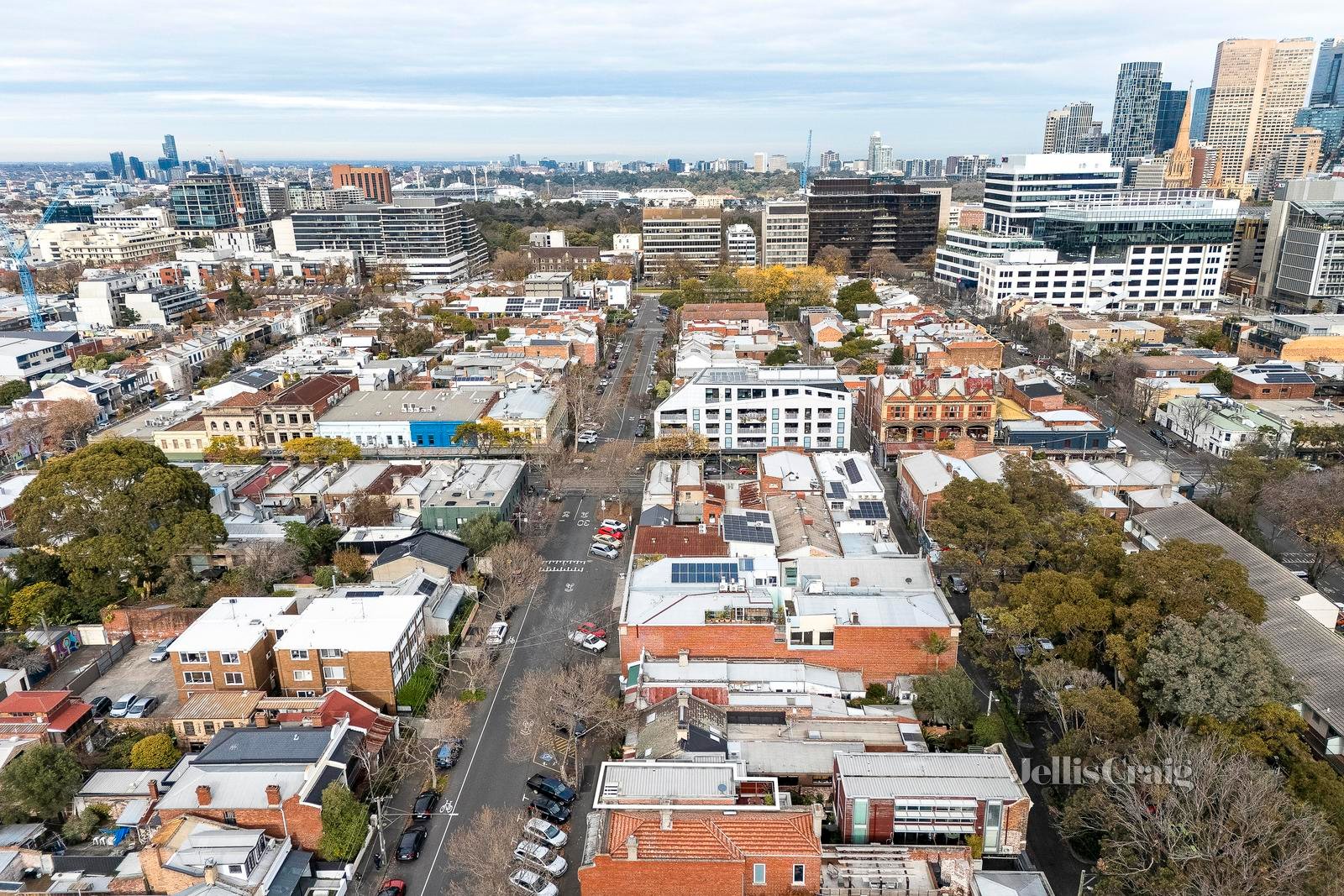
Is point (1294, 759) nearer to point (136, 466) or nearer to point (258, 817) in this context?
point (258, 817)

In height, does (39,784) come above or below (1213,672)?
below

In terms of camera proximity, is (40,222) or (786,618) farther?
(40,222)

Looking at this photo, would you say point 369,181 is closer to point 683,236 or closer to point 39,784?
point 683,236

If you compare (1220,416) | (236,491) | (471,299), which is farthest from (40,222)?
(1220,416)

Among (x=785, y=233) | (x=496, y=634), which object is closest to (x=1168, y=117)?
(x=785, y=233)

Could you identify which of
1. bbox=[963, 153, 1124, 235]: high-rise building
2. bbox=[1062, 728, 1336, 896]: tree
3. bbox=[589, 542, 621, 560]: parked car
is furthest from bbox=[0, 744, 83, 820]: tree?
bbox=[963, 153, 1124, 235]: high-rise building

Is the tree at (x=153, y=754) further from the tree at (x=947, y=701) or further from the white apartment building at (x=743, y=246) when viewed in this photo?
the white apartment building at (x=743, y=246)
